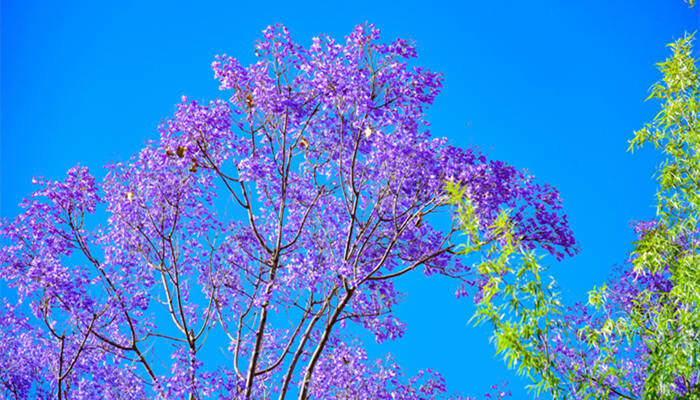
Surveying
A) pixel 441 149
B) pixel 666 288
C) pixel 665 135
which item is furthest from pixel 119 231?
pixel 666 288

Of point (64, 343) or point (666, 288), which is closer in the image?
point (64, 343)

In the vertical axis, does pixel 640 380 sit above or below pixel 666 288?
below

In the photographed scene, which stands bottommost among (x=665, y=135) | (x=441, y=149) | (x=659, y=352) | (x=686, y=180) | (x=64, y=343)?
(x=659, y=352)

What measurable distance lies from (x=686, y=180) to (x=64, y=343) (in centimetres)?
668

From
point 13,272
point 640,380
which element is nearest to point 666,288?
point 640,380

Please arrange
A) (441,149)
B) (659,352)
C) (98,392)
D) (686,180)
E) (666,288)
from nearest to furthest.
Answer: (659,352) < (686,180) < (441,149) < (98,392) < (666,288)

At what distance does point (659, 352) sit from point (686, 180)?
4.52 ft

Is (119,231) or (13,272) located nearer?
(13,272)

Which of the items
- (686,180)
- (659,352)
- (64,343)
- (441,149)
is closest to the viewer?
(659,352)

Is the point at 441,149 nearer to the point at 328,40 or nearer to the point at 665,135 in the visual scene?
the point at 328,40

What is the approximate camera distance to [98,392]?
8.04 metres

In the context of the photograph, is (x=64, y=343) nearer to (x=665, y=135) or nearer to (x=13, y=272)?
(x=13, y=272)

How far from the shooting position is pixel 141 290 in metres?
7.15

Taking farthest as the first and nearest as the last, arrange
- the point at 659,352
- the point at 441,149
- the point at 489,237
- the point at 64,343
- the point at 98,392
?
1. the point at 98,392
2. the point at 64,343
3. the point at 441,149
4. the point at 489,237
5. the point at 659,352
